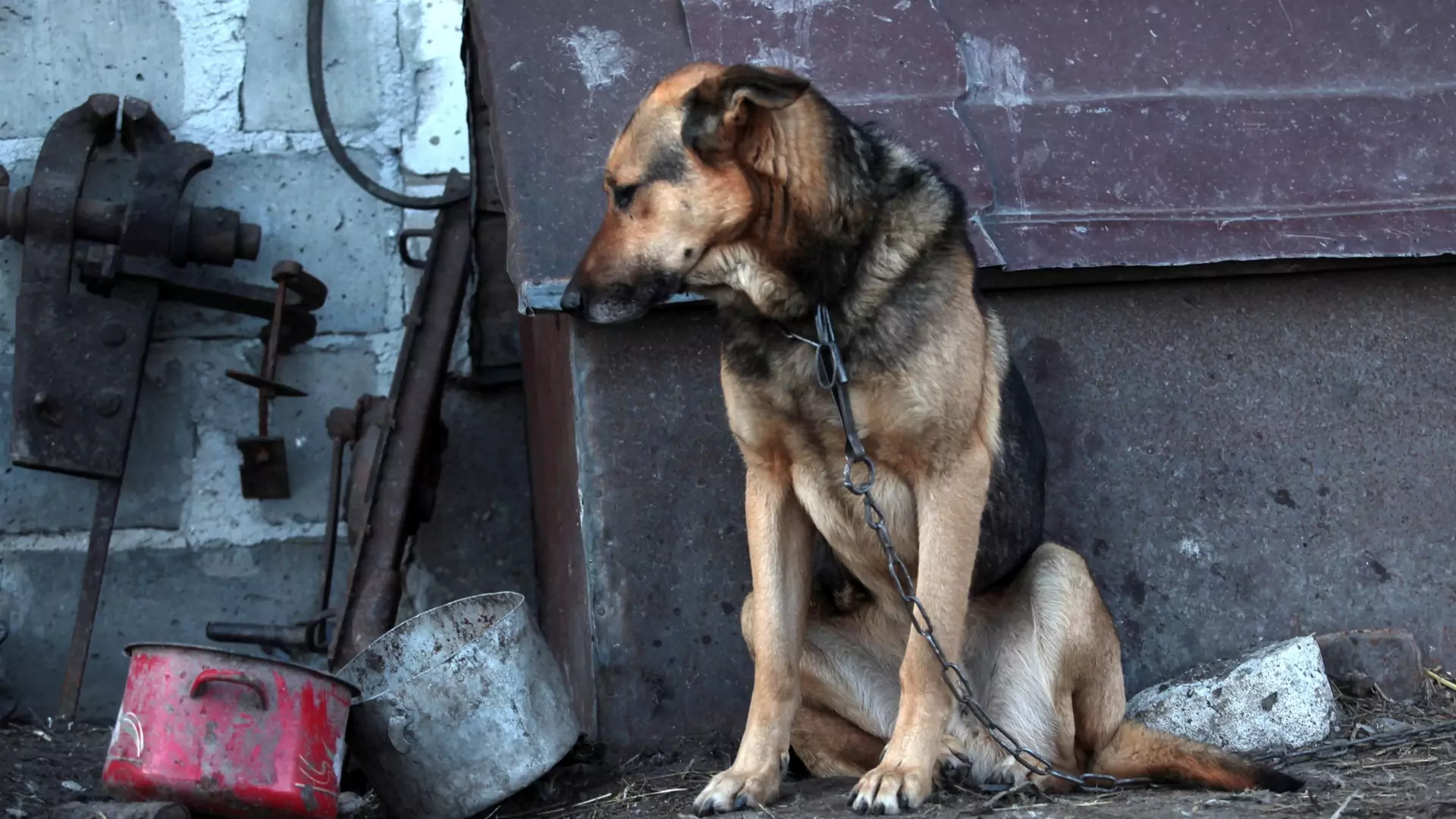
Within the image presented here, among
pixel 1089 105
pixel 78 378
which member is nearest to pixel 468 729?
pixel 78 378

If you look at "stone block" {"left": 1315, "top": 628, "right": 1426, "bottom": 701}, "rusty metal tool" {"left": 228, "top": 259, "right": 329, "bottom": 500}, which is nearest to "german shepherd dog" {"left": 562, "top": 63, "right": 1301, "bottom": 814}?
"stone block" {"left": 1315, "top": 628, "right": 1426, "bottom": 701}

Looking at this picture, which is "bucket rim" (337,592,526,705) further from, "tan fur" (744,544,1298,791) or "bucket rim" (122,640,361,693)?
"tan fur" (744,544,1298,791)

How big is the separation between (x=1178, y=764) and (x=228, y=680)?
2176 mm

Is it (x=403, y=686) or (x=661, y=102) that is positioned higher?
(x=661, y=102)

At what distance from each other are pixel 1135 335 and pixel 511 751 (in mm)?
2098

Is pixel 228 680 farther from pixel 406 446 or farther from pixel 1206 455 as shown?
pixel 1206 455

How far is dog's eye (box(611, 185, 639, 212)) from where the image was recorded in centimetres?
310

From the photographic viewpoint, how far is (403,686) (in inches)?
134

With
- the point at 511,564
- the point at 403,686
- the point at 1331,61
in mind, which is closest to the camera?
the point at 403,686

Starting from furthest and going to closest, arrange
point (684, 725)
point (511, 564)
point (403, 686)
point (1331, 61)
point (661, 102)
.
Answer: point (511, 564), point (1331, 61), point (684, 725), point (403, 686), point (661, 102)

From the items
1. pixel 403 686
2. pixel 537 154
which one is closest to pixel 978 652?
pixel 403 686

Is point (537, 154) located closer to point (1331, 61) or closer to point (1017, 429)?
point (1017, 429)

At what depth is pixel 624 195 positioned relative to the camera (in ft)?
10.2

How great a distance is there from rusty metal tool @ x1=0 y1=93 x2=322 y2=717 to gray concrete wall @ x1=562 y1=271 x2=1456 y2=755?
1.72 m
